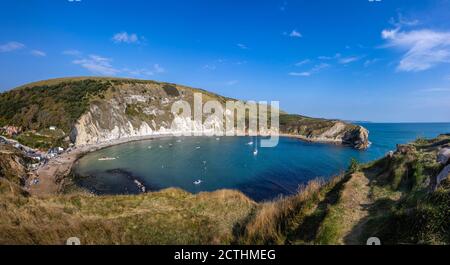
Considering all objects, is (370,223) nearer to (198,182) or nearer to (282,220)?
(282,220)

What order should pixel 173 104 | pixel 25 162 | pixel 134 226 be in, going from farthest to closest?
pixel 173 104 → pixel 25 162 → pixel 134 226

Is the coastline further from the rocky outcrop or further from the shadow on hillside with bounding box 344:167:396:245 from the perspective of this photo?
the rocky outcrop

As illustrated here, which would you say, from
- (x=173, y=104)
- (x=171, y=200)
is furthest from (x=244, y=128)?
(x=171, y=200)

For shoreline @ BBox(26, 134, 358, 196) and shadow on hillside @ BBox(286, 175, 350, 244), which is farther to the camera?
shoreline @ BBox(26, 134, 358, 196)

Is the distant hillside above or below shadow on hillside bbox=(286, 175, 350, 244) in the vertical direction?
above

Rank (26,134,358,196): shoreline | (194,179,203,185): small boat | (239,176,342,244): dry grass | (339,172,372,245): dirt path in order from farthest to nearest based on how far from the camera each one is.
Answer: (194,179,203,185): small boat → (26,134,358,196): shoreline → (239,176,342,244): dry grass → (339,172,372,245): dirt path

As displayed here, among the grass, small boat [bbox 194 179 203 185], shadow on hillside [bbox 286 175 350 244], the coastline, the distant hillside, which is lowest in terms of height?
small boat [bbox 194 179 203 185]

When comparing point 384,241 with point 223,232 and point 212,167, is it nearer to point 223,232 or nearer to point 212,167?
point 223,232

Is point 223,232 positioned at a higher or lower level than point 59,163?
higher

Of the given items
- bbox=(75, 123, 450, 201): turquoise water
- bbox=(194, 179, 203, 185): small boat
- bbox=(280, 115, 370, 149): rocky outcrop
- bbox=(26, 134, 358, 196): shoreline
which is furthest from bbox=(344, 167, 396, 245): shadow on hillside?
bbox=(280, 115, 370, 149): rocky outcrop
